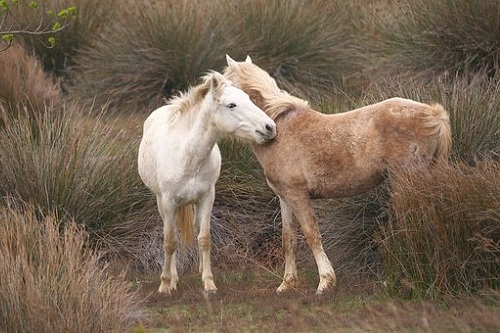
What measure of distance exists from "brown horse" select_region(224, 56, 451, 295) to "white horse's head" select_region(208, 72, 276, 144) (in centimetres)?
27

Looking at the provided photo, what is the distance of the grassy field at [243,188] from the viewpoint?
23.9 feet

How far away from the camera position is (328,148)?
8.72 m

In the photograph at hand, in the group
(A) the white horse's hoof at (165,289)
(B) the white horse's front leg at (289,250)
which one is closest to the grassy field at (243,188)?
(A) the white horse's hoof at (165,289)

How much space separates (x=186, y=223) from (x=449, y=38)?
17.5ft

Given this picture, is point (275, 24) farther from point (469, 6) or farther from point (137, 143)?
point (137, 143)

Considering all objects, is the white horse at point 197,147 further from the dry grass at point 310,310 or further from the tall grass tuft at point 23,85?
the tall grass tuft at point 23,85

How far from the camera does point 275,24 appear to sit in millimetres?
15336

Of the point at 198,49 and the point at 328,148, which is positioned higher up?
the point at 328,148

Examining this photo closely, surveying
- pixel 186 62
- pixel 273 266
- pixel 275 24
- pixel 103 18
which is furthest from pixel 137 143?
pixel 103 18

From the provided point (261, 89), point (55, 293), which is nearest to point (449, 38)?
point (261, 89)

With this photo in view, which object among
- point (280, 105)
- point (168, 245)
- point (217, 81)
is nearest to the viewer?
point (217, 81)

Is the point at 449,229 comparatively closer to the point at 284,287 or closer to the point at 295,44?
the point at 284,287

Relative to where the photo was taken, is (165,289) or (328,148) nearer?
(328,148)

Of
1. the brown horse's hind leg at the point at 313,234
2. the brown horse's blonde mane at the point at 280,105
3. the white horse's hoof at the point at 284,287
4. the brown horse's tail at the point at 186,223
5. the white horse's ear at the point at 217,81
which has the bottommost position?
the white horse's hoof at the point at 284,287
